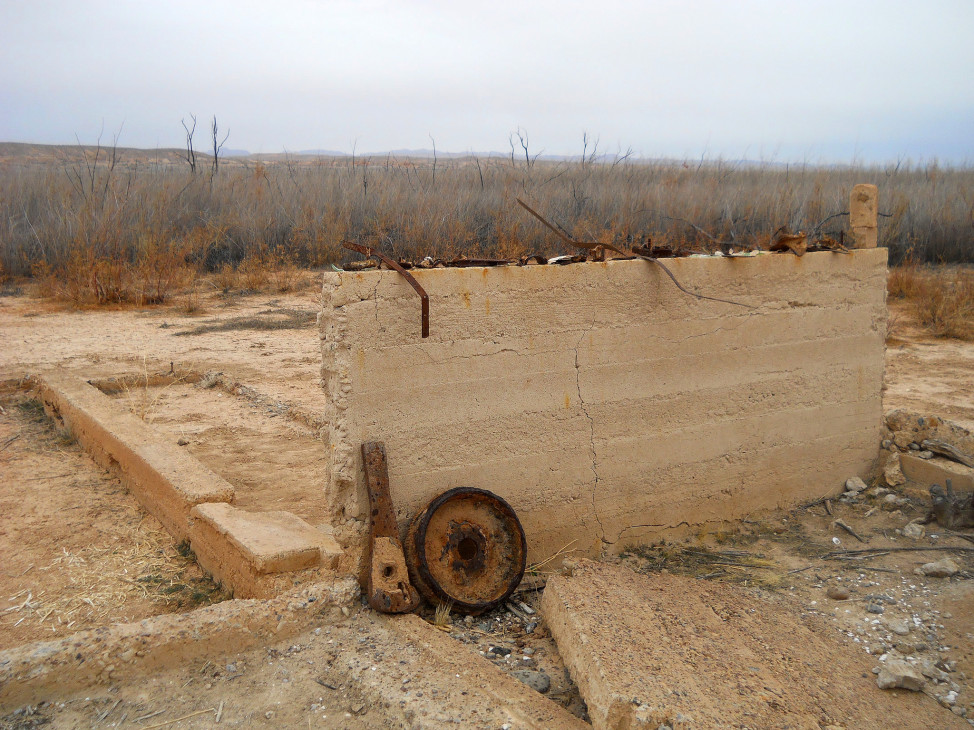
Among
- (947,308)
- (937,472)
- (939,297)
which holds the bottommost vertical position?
(937,472)

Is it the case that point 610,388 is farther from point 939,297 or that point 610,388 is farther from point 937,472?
point 939,297

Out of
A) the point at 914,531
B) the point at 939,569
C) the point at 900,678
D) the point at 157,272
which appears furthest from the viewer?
the point at 157,272

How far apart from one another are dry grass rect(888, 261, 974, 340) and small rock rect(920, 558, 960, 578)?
6435mm

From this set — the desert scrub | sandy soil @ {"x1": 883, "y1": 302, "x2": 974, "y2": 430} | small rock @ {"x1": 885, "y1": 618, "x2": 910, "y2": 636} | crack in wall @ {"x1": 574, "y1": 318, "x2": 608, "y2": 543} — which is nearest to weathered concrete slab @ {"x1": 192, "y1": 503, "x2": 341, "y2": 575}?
crack in wall @ {"x1": 574, "y1": 318, "x2": 608, "y2": 543}

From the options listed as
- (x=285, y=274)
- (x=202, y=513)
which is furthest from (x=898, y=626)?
(x=285, y=274)

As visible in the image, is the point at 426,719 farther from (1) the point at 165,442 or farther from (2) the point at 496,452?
(1) the point at 165,442

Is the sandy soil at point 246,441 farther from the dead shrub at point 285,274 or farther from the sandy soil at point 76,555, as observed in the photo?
the dead shrub at point 285,274

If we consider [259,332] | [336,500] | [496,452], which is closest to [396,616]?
[336,500]

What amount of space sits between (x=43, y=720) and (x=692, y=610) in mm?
2533

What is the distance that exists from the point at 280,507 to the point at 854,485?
3.55 m

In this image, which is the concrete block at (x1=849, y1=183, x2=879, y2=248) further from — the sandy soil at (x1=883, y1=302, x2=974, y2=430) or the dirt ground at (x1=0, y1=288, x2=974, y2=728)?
the sandy soil at (x1=883, y1=302, x2=974, y2=430)

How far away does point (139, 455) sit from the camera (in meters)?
4.75

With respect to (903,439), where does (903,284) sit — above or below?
above

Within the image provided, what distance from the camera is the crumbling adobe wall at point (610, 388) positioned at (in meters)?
3.51
